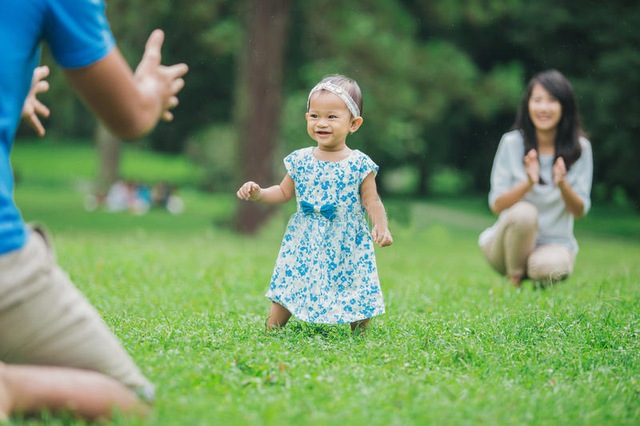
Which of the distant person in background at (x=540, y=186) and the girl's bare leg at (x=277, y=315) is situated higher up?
the distant person in background at (x=540, y=186)

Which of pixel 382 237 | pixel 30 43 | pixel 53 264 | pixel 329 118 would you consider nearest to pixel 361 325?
pixel 382 237

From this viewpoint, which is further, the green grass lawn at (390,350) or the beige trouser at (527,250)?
the beige trouser at (527,250)

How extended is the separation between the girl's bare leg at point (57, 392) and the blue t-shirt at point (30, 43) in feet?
1.32

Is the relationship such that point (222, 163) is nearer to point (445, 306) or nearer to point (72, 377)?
point (445, 306)

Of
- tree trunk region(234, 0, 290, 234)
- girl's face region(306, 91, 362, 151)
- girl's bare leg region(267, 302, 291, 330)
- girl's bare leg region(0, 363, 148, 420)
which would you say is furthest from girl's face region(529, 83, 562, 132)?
tree trunk region(234, 0, 290, 234)

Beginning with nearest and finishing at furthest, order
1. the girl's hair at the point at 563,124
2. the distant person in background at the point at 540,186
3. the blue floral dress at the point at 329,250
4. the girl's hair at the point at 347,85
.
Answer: the blue floral dress at the point at 329,250
the girl's hair at the point at 347,85
the distant person in background at the point at 540,186
the girl's hair at the point at 563,124

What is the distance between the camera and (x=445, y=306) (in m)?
5.11

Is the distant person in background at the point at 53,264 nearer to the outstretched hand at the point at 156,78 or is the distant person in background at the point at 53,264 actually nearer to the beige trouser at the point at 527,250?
the outstretched hand at the point at 156,78

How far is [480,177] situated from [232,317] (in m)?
23.1

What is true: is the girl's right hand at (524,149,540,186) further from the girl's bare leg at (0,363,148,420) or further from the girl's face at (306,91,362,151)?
the girl's bare leg at (0,363,148,420)

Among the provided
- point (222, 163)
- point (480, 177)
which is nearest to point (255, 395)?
point (222, 163)

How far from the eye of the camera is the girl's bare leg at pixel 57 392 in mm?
2555

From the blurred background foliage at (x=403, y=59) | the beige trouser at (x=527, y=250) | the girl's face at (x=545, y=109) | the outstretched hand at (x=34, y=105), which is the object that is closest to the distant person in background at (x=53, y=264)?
the outstretched hand at (x=34, y=105)

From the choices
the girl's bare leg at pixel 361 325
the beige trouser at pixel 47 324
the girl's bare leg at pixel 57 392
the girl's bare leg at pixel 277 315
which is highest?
the beige trouser at pixel 47 324
